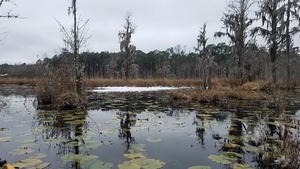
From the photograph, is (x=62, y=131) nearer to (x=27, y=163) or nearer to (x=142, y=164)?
(x=27, y=163)

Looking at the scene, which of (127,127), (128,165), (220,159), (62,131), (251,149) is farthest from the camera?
(127,127)

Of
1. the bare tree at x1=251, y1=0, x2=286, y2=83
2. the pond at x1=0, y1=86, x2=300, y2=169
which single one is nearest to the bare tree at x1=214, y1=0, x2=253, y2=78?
the bare tree at x1=251, y1=0, x2=286, y2=83

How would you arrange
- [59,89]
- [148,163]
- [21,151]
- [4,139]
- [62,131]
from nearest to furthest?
[148,163] < [21,151] < [4,139] < [62,131] < [59,89]

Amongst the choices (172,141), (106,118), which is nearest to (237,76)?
(106,118)

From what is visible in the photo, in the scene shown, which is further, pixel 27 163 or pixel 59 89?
pixel 59 89

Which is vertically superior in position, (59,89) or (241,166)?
(59,89)

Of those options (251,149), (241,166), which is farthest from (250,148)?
(241,166)

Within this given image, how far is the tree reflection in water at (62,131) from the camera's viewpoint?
4.92 meters

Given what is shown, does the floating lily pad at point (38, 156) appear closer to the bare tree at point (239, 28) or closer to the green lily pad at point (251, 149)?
the green lily pad at point (251, 149)

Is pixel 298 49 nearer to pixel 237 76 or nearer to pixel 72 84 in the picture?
pixel 237 76

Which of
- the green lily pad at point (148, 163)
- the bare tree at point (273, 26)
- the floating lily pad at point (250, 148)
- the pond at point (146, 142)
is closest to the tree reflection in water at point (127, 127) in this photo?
the pond at point (146, 142)

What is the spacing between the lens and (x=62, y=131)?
6.38 m

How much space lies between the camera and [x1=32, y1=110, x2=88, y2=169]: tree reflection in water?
4.92 meters

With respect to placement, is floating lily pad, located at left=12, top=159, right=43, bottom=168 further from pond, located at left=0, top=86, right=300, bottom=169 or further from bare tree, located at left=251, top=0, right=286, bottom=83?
bare tree, located at left=251, top=0, right=286, bottom=83
